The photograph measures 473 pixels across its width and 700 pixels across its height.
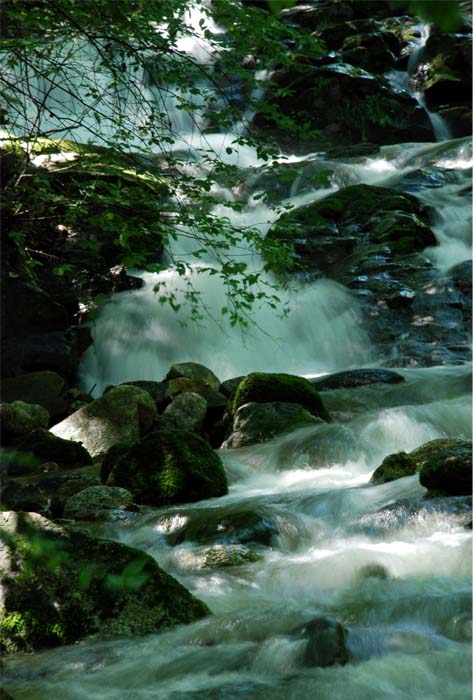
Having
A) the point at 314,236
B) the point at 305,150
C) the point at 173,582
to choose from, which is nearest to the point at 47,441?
the point at 173,582

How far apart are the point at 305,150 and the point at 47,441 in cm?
1532

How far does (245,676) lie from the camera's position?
10.1 ft

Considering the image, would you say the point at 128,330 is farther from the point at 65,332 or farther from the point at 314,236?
the point at 314,236

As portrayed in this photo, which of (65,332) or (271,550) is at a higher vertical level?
(65,332)

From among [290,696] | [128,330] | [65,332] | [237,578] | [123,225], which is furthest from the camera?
[128,330]

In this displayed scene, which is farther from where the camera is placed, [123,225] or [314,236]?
[314,236]

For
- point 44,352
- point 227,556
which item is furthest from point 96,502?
point 44,352

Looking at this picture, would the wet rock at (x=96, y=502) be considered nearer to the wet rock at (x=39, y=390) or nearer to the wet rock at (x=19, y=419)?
the wet rock at (x=19, y=419)

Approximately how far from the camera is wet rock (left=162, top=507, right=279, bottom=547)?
5.01 metres

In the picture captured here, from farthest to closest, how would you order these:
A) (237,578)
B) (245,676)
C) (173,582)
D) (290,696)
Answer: (237,578)
(173,582)
(245,676)
(290,696)

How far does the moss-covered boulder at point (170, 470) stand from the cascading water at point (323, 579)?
0.85 feet

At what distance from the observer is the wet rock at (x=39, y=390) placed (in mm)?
10320

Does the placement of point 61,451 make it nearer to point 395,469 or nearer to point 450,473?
point 395,469

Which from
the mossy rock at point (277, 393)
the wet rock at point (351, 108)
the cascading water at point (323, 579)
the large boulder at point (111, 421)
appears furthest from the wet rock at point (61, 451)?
the wet rock at point (351, 108)
